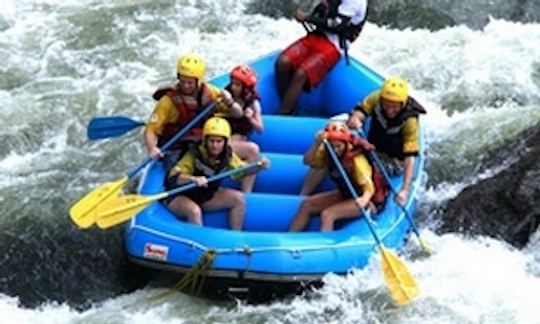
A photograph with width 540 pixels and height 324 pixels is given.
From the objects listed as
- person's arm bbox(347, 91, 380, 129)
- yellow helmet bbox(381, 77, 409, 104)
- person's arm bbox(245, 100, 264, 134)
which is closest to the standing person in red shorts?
person's arm bbox(245, 100, 264, 134)

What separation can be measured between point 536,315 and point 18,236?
3.26 metres

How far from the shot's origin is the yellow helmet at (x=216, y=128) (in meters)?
6.14

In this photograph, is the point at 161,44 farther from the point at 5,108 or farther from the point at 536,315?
the point at 536,315

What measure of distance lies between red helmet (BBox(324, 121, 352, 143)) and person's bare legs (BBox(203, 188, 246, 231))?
652 millimetres

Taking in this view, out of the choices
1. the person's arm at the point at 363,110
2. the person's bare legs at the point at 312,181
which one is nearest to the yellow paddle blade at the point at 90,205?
the person's bare legs at the point at 312,181

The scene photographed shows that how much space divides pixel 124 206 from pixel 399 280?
1.63 meters

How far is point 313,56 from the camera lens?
25.6ft

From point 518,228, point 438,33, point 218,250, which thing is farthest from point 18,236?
point 438,33

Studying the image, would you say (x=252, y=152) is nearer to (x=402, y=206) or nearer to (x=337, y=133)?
(x=337, y=133)

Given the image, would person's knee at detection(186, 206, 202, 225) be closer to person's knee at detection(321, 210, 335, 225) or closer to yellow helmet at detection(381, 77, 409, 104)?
person's knee at detection(321, 210, 335, 225)

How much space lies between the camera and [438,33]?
10.0 metres

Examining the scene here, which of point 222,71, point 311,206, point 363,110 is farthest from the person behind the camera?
point 222,71

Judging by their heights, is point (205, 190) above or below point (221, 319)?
above

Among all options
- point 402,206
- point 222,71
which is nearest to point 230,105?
point 402,206
